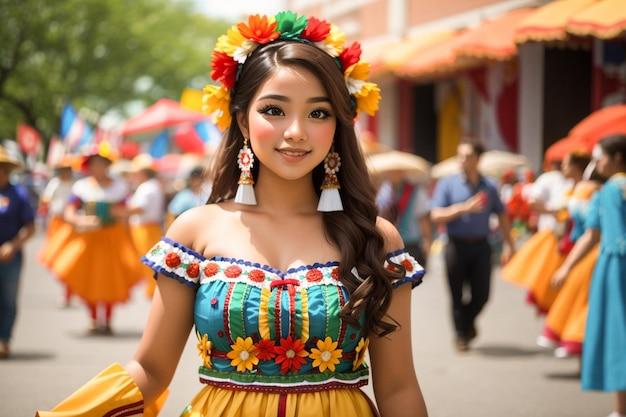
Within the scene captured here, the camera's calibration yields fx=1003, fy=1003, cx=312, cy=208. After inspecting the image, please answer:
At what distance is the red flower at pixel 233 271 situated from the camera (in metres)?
3.00

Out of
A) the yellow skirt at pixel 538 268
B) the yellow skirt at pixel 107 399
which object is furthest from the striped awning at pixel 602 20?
the yellow skirt at pixel 107 399

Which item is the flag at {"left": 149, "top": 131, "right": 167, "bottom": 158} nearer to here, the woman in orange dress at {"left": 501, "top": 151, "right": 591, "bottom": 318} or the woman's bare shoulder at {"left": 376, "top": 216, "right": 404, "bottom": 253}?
the woman in orange dress at {"left": 501, "top": 151, "right": 591, "bottom": 318}

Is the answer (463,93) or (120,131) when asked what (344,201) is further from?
(120,131)

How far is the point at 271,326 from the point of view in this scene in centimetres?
295

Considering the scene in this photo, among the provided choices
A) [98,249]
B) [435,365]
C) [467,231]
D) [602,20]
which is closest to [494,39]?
[602,20]

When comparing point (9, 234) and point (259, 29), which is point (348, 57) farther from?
point (9, 234)

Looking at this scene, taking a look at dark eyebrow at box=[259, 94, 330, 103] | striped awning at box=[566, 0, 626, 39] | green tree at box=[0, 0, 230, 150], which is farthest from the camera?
green tree at box=[0, 0, 230, 150]

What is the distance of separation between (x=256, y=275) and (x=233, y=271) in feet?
0.23

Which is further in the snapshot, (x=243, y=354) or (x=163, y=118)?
(x=163, y=118)

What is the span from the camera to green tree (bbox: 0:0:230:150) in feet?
122

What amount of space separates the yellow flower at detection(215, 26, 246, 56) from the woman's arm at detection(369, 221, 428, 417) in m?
0.94

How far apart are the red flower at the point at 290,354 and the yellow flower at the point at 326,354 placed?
3 centimetres

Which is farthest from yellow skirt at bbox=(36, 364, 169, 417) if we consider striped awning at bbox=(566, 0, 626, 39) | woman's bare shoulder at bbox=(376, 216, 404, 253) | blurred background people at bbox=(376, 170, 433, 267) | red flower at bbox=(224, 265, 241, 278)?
striped awning at bbox=(566, 0, 626, 39)

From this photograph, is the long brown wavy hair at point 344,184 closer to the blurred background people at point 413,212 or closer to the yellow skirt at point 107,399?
the yellow skirt at point 107,399
